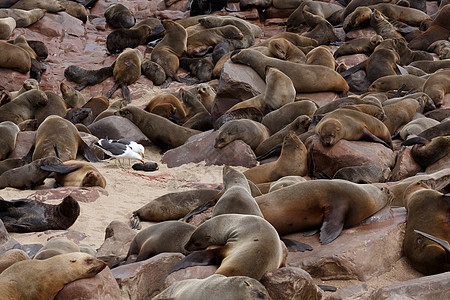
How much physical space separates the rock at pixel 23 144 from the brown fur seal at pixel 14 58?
4.35 m

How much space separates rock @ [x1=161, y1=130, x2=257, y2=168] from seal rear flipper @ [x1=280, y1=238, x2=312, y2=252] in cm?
391

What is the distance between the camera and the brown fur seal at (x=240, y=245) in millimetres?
3764

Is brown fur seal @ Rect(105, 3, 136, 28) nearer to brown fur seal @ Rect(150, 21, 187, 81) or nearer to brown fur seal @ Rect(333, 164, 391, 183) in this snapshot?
brown fur seal @ Rect(150, 21, 187, 81)

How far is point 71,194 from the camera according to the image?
7.15 m

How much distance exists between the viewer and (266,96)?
10.6 metres

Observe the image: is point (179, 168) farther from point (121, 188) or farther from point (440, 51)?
point (440, 51)

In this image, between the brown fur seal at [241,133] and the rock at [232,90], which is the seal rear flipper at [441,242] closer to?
the brown fur seal at [241,133]

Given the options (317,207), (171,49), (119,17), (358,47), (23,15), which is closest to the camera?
(317,207)

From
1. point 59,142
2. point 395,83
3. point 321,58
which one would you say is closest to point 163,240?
point 59,142

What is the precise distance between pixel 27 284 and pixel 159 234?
130 cm

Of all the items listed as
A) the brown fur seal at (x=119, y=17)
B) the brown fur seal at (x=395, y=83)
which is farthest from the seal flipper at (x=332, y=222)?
the brown fur seal at (x=119, y=17)

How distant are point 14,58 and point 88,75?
61.3 inches

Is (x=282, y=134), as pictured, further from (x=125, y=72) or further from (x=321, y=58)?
(x=125, y=72)

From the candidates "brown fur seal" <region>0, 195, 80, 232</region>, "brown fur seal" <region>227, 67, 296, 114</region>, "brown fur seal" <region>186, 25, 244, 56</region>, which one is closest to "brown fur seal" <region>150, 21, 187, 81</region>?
"brown fur seal" <region>186, 25, 244, 56</region>
